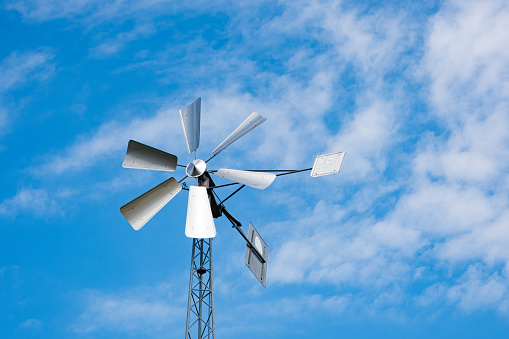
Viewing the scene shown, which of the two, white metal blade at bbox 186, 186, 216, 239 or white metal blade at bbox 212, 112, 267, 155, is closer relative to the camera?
white metal blade at bbox 186, 186, 216, 239

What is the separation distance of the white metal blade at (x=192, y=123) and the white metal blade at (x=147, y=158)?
2.92ft

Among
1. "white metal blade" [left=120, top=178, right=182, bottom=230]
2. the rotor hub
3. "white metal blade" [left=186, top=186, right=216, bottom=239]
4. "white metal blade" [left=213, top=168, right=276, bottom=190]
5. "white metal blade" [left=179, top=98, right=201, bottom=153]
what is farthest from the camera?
"white metal blade" [left=179, top=98, right=201, bottom=153]

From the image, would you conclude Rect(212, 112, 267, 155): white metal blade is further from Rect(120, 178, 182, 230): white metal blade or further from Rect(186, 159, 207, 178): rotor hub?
Rect(120, 178, 182, 230): white metal blade

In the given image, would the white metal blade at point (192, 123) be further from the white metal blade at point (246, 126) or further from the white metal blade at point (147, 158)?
the white metal blade at point (147, 158)

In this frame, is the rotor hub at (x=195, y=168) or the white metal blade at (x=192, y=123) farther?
the white metal blade at (x=192, y=123)

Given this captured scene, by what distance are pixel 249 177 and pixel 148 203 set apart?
2346 millimetres

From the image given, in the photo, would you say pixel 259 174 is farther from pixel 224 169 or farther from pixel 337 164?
pixel 337 164

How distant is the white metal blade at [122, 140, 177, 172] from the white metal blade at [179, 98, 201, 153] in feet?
2.92

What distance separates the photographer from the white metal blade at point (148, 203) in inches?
583

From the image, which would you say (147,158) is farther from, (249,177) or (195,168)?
(249,177)

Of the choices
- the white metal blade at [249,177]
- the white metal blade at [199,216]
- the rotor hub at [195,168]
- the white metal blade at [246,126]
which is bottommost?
the white metal blade at [199,216]

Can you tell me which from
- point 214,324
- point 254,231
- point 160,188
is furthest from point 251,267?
point 160,188

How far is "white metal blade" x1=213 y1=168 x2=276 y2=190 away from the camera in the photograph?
15594 millimetres

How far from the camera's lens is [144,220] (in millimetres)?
14906
